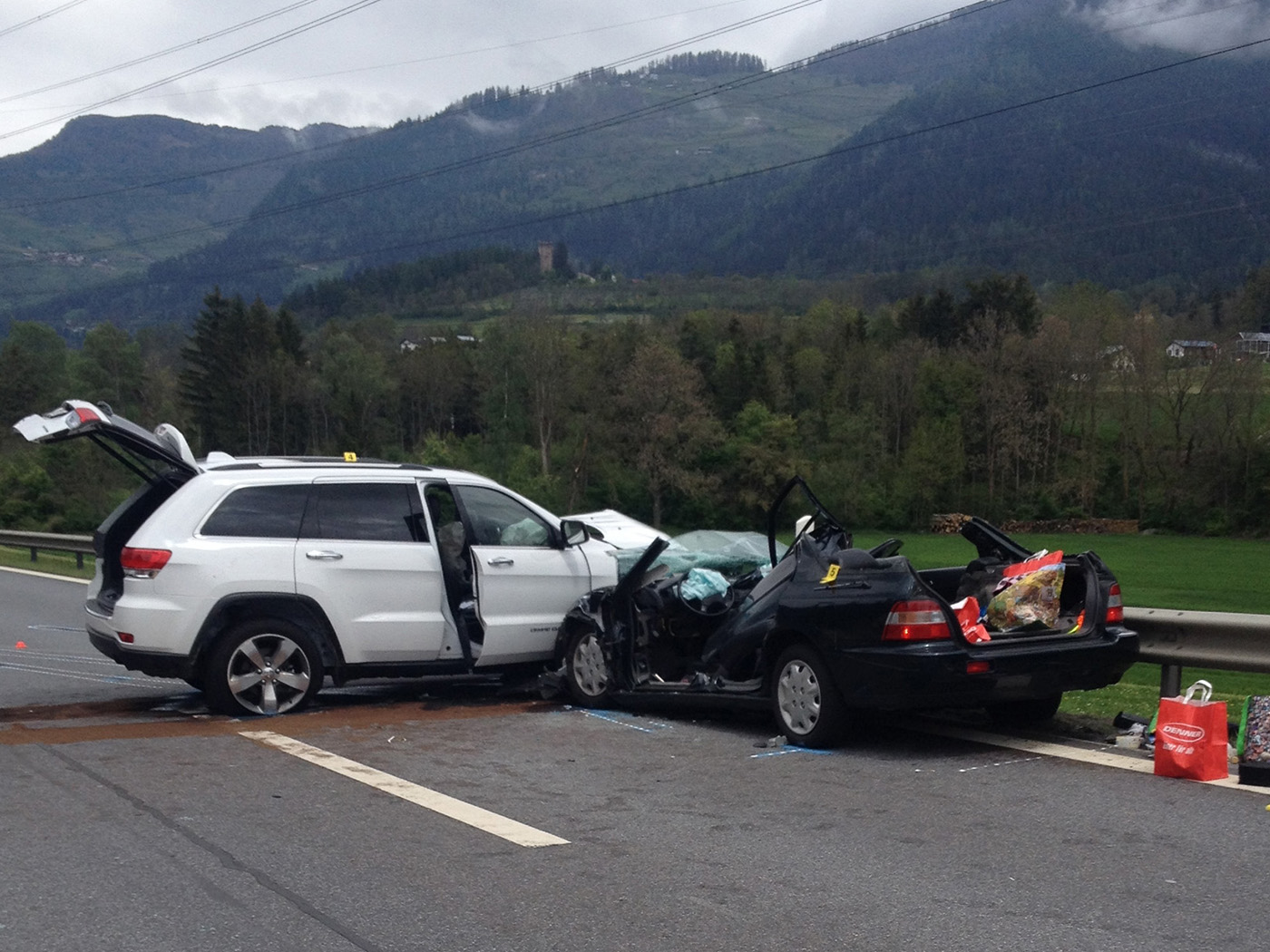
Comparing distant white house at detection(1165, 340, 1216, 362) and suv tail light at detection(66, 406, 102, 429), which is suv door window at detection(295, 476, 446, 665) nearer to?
suv tail light at detection(66, 406, 102, 429)

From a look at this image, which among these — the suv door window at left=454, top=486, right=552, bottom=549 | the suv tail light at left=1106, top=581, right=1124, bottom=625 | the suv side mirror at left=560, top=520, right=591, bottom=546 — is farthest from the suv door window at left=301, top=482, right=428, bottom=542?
the suv tail light at left=1106, top=581, right=1124, bottom=625

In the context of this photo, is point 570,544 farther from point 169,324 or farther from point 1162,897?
point 169,324

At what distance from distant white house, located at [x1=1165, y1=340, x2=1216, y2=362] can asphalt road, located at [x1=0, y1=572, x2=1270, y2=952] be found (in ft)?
250

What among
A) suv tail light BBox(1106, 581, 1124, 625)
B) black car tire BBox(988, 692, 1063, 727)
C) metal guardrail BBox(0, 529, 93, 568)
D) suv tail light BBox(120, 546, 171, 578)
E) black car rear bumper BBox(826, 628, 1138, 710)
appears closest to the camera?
black car rear bumper BBox(826, 628, 1138, 710)

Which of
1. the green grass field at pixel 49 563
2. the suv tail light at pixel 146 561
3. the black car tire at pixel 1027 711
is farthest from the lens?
the green grass field at pixel 49 563

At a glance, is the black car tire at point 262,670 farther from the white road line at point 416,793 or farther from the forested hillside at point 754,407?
the forested hillside at point 754,407

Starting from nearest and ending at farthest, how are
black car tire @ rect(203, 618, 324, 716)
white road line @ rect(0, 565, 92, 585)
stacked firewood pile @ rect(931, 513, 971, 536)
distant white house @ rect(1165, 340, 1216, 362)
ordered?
black car tire @ rect(203, 618, 324, 716)
white road line @ rect(0, 565, 92, 585)
stacked firewood pile @ rect(931, 513, 971, 536)
distant white house @ rect(1165, 340, 1216, 362)

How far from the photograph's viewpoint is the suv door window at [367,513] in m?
9.77

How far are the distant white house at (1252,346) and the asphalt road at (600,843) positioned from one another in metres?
76.3

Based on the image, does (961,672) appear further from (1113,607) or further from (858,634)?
(1113,607)

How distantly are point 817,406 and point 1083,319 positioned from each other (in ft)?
64.9

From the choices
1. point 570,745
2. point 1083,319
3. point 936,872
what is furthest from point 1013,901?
point 1083,319

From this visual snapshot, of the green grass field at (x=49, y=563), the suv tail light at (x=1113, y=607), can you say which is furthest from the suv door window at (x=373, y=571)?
the green grass field at (x=49, y=563)

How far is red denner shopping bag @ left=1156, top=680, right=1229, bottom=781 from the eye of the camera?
23.0 ft
